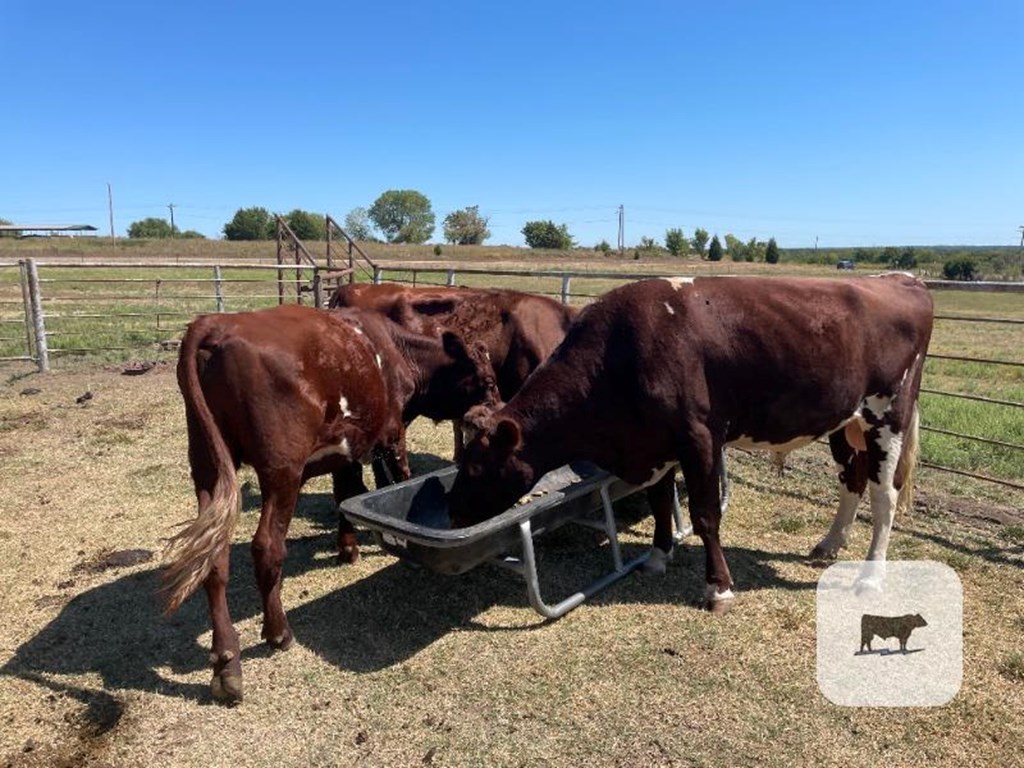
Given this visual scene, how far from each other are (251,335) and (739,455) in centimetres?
485

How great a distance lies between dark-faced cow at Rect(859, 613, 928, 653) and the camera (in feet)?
11.0

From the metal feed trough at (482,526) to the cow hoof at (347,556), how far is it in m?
0.53

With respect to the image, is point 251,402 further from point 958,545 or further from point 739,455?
point 739,455

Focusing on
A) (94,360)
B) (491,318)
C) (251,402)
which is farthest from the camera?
(94,360)

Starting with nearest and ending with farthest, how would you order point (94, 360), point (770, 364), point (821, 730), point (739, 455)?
point (821, 730)
point (770, 364)
point (739, 455)
point (94, 360)

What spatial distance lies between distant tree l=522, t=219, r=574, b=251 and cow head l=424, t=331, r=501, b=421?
75729 mm

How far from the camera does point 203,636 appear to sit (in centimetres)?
350

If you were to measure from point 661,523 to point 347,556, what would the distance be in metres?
1.92

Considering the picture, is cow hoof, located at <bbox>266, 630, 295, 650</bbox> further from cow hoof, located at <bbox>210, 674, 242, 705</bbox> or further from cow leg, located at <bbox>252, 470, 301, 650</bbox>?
cow hoof, located at <bbox>210, 674, 242, 705</bbox>

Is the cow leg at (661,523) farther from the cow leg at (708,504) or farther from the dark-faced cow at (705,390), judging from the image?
the cow leg at (708,504)

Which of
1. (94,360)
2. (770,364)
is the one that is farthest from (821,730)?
(94,360)

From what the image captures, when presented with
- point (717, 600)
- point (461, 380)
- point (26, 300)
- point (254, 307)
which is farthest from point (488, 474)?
point (254, 307)

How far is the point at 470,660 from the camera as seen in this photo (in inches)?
130

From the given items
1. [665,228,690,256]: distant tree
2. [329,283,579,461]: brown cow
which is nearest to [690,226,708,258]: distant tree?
[665,228,690,256]: distant tree
